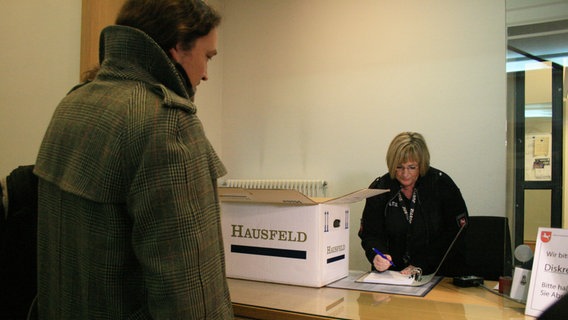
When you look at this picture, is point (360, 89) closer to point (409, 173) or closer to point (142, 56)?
point (409, 173)

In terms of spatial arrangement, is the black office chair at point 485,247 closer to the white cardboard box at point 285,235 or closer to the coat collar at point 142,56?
the white cardboard box at point 285,235

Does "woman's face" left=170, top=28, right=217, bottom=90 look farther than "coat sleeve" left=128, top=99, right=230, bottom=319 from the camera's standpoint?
Yes

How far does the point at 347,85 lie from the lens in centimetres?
371

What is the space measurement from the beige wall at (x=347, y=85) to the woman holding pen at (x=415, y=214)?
0.93 meters

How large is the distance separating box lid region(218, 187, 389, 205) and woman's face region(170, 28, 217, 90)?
576 mm

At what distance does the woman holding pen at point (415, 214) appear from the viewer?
7.68 feet

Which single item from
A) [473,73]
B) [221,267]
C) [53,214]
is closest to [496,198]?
[473,73]

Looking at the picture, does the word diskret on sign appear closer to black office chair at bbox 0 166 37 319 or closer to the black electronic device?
the black electronic device

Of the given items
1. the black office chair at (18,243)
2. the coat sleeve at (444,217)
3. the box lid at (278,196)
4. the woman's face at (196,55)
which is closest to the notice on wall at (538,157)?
the coat sleeve at (444,217)

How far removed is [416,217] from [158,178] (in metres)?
1.80

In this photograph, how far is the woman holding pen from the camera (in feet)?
7.68

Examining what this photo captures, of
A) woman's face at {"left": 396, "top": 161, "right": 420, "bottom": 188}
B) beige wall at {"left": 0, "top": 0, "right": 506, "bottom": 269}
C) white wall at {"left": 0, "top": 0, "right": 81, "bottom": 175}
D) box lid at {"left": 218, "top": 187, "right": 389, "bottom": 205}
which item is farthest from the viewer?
beige wall at {"left": 0, "top": 0, "right": 506, "bottom": 269}

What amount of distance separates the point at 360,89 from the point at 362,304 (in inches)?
97.5

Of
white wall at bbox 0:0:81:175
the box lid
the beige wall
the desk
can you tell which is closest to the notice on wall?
the desk
